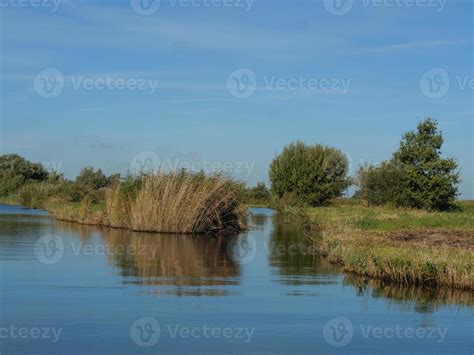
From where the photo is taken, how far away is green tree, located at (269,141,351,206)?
253ft

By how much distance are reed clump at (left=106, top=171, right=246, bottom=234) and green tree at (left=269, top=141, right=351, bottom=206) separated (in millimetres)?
37721

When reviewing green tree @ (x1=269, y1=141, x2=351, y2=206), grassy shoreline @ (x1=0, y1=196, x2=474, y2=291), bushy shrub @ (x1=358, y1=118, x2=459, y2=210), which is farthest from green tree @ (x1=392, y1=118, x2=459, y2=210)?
grassy shoreline @ (x1=0, y1=196, x2=474, y2=291)

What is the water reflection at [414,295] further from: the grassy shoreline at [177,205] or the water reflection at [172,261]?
the grassy shoreline at [177,205]

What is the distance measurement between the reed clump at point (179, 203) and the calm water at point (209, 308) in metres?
9.45

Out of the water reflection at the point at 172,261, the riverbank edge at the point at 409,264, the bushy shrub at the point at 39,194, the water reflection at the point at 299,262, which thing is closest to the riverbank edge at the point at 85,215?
the water reflection at the point at 172,261

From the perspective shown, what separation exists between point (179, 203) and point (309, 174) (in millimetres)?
45446

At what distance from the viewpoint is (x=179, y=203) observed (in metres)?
33.8

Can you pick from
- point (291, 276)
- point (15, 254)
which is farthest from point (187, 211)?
point (291, 276)

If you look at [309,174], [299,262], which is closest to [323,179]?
[309,174]

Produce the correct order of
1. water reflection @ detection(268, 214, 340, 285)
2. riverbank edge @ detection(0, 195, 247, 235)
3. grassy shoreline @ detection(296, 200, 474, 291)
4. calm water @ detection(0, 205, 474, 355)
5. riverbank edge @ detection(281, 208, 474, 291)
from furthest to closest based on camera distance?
1. riverbank edge @ detection(0, 195, 247, 235)
2. water reflection @ detection(268, 214, 340, 285)
3. grassy shoreline @ detection(296, 200, 474, 291)
4. riverbank edge @ detection(281, 208, 474, 291)
5. calm water @ detection(0, 205, 474, 355)

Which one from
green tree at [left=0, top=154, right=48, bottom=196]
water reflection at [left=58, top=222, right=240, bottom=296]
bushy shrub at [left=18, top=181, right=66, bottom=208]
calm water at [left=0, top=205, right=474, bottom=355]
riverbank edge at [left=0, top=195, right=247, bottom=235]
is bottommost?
calm water at [left=0, top=205, right=474, bottom=355]

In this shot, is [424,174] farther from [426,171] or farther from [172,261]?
[172,261]

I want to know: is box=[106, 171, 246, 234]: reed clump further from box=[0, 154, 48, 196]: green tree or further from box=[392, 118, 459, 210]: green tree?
box=[0, 154, 48, 196]: green tree

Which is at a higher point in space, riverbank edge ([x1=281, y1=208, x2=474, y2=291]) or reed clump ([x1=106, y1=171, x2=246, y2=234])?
reed clump ([x1=106, y1=171, x2=246, y2=234])
